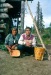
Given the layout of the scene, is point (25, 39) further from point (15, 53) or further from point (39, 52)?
point (39, 52)

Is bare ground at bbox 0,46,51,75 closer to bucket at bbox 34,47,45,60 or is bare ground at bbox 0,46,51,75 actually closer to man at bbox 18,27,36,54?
bucket at bbox 34,47,45,60

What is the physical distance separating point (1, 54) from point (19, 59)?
1.14 metres

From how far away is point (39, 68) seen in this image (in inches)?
295

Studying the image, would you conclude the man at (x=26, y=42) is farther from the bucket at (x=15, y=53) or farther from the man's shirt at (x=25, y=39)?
the bucket at (x=15, y=53)

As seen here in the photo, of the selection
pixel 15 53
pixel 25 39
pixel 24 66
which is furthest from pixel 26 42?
pixel 24 66

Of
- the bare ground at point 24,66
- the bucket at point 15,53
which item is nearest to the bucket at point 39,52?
the bare ground at point 24,66

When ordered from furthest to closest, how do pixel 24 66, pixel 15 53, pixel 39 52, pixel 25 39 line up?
pixel 25 39 → pixel 15 53 → pixel 39 52 → pixel 24 66

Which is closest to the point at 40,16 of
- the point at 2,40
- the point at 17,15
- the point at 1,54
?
the point at 17,15

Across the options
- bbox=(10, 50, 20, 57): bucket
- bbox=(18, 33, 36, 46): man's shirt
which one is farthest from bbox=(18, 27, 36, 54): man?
bbox=(10, 50, 20, 57): bucket

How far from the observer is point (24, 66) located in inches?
304

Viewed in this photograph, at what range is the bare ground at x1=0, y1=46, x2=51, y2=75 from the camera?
7.00 meters

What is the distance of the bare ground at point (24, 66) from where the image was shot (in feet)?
23.0

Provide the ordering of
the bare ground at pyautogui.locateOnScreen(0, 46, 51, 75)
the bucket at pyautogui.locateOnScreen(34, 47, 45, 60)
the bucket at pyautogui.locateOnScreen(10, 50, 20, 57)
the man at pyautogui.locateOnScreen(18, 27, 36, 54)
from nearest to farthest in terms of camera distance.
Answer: the bare ground at pyautogui.locateOnScreen(0, 46, 51, 75) → the bucket at pyautogui.locateOnScreen(34, 47, 45, 60) → the bucket at pyautogui.locateOnScreen(10, 50, 20, 57) → the man at pyautogui.locateOnScreen(18, 27, 36, 54)

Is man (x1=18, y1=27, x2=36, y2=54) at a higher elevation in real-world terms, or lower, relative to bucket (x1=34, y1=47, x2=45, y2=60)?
higher
